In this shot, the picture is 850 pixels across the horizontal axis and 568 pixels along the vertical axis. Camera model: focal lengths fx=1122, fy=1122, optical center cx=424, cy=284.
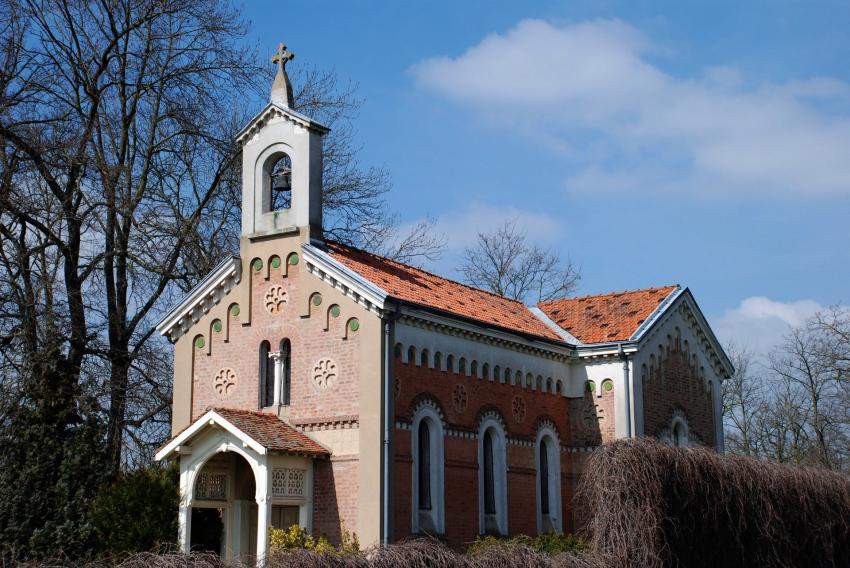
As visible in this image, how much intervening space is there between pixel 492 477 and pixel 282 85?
10914 millimetres

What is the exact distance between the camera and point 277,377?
2573cm

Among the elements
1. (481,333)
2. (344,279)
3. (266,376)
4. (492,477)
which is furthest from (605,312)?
(266,376)

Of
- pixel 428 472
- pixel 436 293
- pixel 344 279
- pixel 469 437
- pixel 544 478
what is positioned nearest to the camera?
pixel 344 279

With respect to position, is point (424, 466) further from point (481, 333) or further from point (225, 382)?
point (225, 382)

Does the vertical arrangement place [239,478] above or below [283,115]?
below

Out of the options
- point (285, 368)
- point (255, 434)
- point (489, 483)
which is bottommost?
point (489, 483)

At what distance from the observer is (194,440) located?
938 inches

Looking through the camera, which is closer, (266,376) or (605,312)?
(266,376)

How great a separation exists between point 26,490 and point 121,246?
30.0 feet

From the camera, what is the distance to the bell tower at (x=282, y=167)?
26.2 m

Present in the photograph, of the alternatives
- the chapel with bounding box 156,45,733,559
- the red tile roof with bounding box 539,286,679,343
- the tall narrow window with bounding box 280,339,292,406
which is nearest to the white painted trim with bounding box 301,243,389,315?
the chapel with bounding box 156,45,733,559

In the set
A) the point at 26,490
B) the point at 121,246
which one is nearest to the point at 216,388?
the point at 26,490

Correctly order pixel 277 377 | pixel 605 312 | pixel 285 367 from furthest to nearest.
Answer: pixel 605 312
pixel 285 367
pixel 277 377

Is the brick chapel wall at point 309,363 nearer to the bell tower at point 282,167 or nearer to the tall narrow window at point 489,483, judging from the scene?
the bell tower at point 282,167
